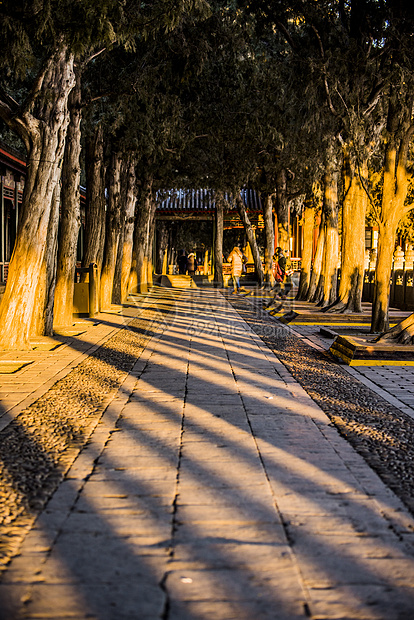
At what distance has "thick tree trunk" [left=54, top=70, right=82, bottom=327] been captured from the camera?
13.4 m

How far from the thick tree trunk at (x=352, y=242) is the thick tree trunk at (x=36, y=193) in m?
7.36

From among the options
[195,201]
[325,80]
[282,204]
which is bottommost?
[282,204]

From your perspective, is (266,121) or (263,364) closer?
(263,364)

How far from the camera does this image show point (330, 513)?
3697mm

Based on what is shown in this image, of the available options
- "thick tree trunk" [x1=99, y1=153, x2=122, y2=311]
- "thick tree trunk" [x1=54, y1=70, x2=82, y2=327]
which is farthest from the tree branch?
"thick tree trunk" [x1=99, y1=153, x2=122, y2=311]

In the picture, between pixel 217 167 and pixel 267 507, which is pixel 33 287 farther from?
pixel 217 167

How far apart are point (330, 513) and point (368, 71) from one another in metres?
12.3

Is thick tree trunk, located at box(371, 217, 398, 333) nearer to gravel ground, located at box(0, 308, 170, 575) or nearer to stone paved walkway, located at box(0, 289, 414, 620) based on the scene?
gravel ground, located at box(0, 308, 170, 575)

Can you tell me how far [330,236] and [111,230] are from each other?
20.2 feet

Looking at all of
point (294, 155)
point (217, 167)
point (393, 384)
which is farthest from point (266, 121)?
point (393, 384)

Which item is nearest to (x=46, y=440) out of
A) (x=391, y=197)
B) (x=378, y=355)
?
(x=378, y=355)

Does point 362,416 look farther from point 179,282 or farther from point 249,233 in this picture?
point 179,282

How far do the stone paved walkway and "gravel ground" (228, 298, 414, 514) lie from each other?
14 cm

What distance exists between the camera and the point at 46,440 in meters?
5.17
